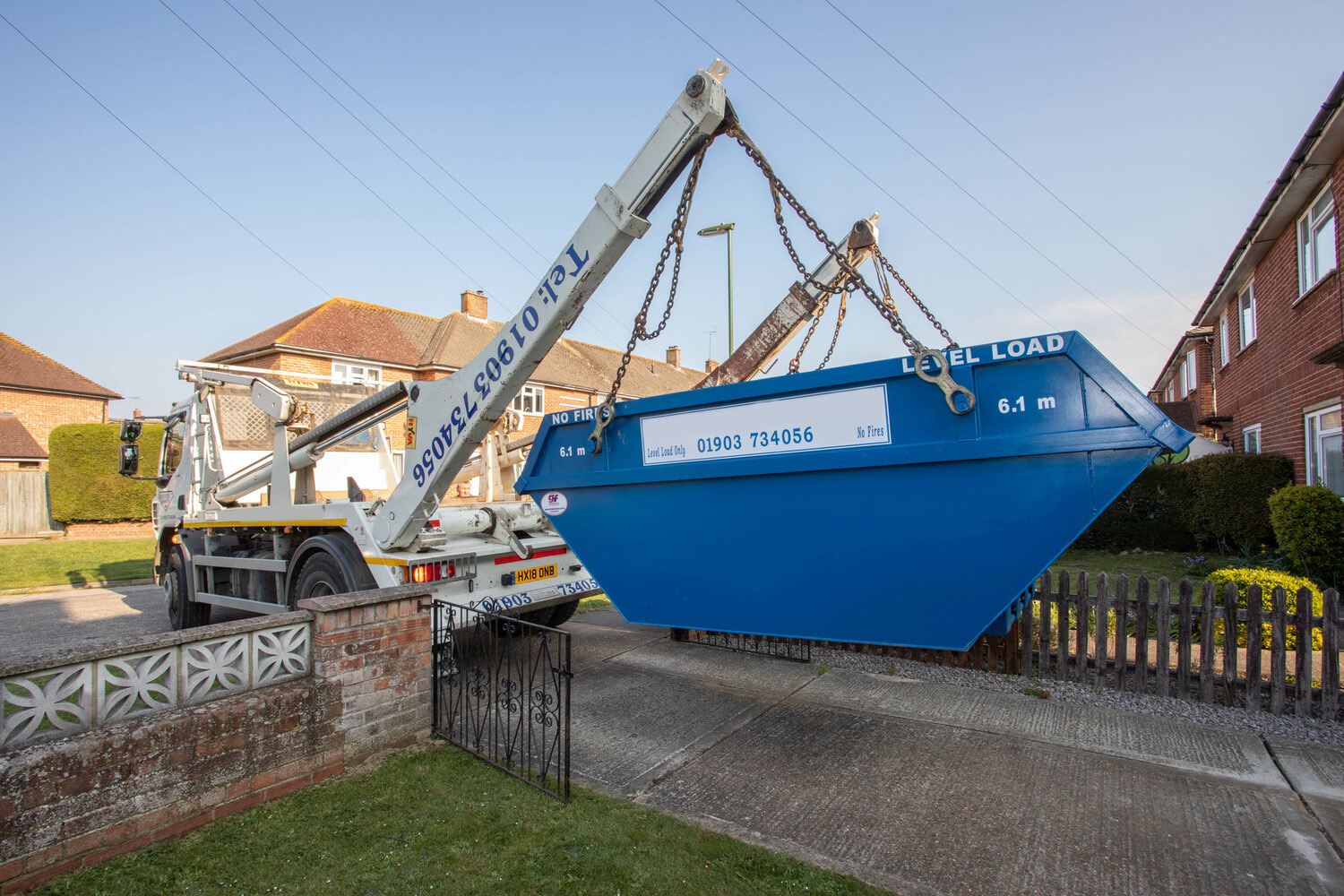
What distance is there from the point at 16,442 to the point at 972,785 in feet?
111

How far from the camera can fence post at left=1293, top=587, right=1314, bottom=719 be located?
455cm

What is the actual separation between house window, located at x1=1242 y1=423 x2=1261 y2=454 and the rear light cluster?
13.9m

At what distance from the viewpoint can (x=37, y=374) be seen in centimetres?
2864

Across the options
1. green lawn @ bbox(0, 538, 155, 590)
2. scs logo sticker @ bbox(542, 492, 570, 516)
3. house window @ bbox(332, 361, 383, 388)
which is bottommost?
green lawn @ bbox(0, 538, 155, 590)

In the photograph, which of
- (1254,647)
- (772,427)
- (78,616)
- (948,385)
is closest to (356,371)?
(78,616)

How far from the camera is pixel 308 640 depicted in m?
3.85

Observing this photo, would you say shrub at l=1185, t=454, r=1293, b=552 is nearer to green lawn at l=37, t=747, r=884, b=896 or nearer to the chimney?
green lawn at l=37, t=747, r=884, b=896

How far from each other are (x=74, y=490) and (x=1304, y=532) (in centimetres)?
2954

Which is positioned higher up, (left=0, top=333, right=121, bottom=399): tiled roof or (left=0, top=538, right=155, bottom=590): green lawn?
(left=0, top=333, right=121, bottom=399): tiled roof

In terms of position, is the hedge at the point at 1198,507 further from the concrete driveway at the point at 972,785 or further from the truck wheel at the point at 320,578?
the truck wheel at the point at 320,578

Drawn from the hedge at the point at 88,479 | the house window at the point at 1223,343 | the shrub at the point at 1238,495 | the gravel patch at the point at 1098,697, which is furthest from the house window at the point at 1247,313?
Answer: the hedge at the point at 88,479

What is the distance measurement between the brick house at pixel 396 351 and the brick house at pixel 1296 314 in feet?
60.1

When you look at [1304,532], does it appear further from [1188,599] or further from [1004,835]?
[1004,835]

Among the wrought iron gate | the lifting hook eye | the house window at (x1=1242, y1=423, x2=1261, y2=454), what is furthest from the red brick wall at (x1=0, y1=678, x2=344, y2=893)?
the house window at (x1=1242, y1=423, x2=1261, y2=454)
